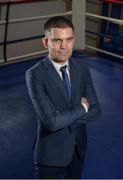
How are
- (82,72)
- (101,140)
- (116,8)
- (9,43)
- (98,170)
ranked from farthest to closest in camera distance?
1. (116,8)
2. (9,43)
3. (101,140)
4. (98,170)
5. (82,72)

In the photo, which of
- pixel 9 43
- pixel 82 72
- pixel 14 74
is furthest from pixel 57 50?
pixel 9 43

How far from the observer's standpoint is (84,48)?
15.5 feet

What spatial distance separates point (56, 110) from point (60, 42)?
0.27 metres

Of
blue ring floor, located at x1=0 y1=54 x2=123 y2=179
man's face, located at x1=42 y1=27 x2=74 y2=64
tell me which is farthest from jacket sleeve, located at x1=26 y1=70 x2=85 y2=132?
blue ring floor, located at x1=0 y1=54 x2=123 y2=179

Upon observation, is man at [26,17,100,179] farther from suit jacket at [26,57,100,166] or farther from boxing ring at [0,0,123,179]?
boxing ring at [0,0,123,179]

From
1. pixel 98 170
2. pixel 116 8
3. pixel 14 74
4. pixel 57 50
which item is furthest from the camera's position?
pixel 116 8

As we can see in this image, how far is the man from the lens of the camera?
1245mm

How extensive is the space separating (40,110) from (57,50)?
250 millimetres

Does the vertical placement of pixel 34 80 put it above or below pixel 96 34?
above

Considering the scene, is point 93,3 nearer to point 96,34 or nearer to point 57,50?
point 96,34

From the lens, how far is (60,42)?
122cm

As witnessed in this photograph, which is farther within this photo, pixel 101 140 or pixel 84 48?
pixel 84 48

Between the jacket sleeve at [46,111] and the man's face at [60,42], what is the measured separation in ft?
0.43

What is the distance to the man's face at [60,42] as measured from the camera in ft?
4.01
